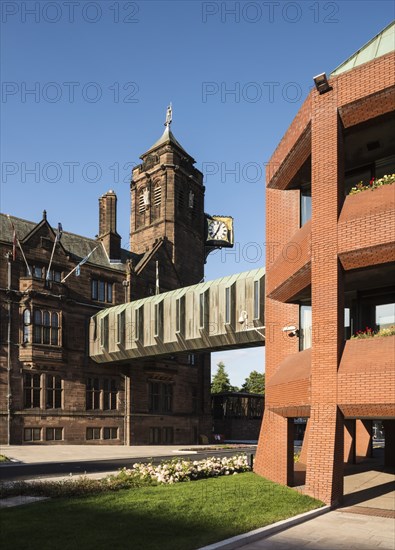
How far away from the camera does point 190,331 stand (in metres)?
35.7

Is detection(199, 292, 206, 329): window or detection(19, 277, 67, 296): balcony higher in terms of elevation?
detection(19, 277, 67, 296): balcony

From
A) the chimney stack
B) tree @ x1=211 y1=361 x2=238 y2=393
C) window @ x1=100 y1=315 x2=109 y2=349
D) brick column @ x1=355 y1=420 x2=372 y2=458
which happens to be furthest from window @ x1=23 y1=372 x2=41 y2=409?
tree @ x1=211 y1=361 x2=238 y2=393

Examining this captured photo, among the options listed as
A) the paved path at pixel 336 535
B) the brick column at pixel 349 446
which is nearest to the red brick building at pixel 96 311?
the brick column at pixel 349 446

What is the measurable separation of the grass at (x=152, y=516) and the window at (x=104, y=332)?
26265mm

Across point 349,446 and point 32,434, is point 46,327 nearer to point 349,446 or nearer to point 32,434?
point 32,434

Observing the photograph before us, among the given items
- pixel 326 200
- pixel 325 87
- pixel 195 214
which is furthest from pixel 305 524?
pixel 195 214

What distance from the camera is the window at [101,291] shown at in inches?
1805

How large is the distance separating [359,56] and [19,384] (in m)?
31.3

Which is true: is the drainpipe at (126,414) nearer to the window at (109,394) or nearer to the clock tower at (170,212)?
the window at (109,394)

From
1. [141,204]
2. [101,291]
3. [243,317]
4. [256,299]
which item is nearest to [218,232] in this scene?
[141,204]

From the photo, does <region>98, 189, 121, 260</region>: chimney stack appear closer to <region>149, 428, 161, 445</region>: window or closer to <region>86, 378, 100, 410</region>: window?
<region>86, 378, 100, 410</region>: window

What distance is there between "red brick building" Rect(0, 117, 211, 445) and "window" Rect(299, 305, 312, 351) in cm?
2397

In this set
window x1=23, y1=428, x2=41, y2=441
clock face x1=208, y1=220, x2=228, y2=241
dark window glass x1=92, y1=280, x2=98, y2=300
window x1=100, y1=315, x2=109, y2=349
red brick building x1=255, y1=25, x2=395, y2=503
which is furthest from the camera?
clock face x1=208, y1=220, x2=228, y2=241

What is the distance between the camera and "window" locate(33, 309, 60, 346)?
1618 inches
